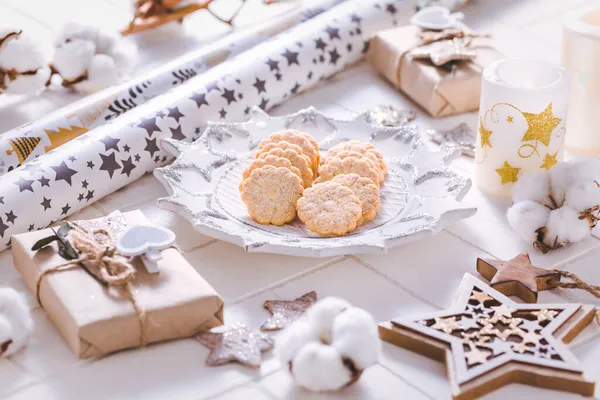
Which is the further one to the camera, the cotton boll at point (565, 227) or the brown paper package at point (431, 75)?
the brown paper package at point (431, 75)

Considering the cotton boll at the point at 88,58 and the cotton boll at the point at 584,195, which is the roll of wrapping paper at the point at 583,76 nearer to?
the cotton boll at the point at 584,195

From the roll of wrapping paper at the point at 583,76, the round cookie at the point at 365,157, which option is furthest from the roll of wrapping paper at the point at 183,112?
the roll of wrapping paper at the point at 583,76

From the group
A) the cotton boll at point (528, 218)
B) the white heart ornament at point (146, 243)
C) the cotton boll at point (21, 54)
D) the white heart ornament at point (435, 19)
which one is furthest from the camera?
the white heart ornament at point (435, 19)

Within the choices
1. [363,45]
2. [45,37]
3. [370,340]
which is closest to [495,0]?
[363,45]

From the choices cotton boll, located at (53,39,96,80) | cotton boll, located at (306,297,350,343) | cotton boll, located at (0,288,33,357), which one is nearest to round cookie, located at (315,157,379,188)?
cotton boll, located at (306,297,350,343)

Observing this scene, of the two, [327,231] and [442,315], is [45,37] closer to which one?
→ [327,231]

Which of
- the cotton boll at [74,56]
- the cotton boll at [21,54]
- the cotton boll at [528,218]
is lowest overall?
the cotton boll at [528,218]

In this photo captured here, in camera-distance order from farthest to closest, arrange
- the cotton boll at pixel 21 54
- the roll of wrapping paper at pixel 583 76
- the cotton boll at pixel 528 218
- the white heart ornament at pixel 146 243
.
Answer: the cotton boll at pixel 21 54, the roll of wrapping paper at pixel 583 76, the cotton boll at pixel 528 218, the white heart ornament at pixel 146 243
